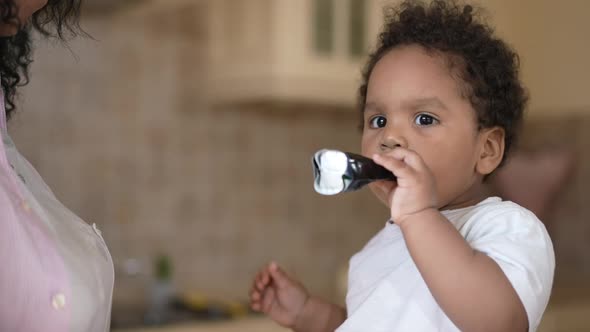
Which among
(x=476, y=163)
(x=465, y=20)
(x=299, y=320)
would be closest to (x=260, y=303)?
(x=299, y=320)

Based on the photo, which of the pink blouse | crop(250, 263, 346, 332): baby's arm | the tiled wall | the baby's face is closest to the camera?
the pink blouse

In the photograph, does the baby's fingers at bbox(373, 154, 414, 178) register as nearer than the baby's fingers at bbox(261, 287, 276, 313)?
Yes

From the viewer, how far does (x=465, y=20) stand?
3.15 ft

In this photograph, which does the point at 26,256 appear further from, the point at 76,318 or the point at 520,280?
the point at 520,280

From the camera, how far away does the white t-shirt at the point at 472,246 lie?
0.75 m

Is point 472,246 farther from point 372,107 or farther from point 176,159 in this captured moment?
point 176,159

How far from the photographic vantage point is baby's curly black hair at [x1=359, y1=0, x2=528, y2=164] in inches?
35.4

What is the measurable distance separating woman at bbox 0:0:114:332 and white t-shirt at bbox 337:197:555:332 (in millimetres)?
303

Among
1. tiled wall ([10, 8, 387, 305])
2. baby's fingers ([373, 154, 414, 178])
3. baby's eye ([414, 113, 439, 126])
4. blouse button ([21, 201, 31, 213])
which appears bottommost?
tiled wall ([10, 8, 387, 305])

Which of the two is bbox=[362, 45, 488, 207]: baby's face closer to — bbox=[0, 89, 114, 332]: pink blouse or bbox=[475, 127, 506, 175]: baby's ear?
bbox=[475, 127, 506, 175]: baby's ear

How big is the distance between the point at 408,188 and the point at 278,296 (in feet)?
1.25

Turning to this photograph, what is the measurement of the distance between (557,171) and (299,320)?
1.87 metres

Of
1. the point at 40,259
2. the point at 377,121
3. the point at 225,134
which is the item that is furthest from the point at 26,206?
the point at 225,134

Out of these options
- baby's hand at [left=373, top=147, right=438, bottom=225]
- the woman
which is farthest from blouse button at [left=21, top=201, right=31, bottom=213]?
baby's hand at [left=373, top=147, right=438, bottom=225]
